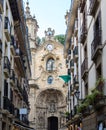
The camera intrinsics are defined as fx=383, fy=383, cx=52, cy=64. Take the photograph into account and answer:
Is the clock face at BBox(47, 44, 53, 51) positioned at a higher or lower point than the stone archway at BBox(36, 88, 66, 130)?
higher

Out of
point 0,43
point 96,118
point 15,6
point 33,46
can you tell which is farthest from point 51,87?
point 96,118

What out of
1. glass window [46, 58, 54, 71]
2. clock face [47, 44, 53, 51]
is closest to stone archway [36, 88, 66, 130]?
glass window [46, 58, 54, 71]

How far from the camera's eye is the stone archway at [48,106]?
66062mm

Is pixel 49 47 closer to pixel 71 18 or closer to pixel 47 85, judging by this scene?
pixel 47 85

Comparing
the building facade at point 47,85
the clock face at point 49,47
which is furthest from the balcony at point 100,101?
the clock face at point 49,47

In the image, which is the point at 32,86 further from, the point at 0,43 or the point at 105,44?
the point at 105,44

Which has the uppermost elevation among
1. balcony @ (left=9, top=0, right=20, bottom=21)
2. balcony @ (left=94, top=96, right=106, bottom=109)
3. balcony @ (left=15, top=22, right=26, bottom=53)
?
balcony @ (left=9, top=0, right=20, bottom=21)

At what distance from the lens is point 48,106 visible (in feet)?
220

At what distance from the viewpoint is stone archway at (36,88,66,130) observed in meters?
66.1

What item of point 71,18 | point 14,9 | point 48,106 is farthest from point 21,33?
point 48,106

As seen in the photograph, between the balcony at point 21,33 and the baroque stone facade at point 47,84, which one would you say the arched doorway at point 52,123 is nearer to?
the baroque stone facade at point 47,84

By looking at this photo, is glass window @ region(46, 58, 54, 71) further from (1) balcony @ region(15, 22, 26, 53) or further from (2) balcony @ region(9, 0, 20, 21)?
(2) balcony @ region(9, 0, 20, 21)

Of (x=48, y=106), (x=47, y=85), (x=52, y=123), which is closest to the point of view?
(x=47, y=85)

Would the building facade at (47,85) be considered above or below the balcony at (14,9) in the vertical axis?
below
